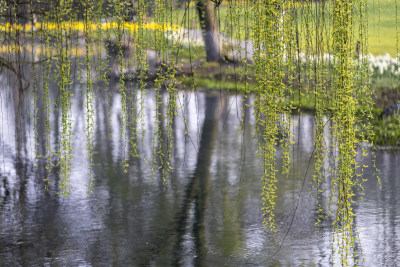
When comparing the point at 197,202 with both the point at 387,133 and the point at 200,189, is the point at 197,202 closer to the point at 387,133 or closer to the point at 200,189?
the point at 200,189

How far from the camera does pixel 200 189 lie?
19.4 ft

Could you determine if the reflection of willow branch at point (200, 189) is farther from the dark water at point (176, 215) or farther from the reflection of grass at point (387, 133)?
the reflection of grass at point (387, 133)

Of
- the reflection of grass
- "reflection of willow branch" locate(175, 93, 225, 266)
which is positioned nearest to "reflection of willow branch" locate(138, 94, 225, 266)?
"reflection of willow branch" locate(175, 93, 225, 266)

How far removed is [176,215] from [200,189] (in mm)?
855

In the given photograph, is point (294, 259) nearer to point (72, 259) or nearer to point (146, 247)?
point (146, 247)

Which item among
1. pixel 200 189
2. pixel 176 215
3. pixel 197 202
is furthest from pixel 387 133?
pixel 176 215

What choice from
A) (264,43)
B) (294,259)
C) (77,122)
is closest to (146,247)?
(294,259)

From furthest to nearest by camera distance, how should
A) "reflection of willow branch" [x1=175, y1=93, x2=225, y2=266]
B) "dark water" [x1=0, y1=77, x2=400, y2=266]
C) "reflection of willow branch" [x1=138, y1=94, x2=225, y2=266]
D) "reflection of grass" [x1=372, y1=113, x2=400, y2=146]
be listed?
"reflection of grass" [x1=372, y1=113, x2=400, y2=146] < "reflection of willow branch" [x1=175, y1=93, x2=225, y2=266] < "reflection of willow branch" [x1=138, y1=94, x2=225, y2=266] < "dark water" [x1=0, y1=77, x2=400, y2=266]

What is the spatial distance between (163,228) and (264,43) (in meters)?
2.20

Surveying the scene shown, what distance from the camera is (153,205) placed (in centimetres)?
538

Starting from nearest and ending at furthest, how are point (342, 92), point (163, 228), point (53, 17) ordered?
point (342, 92), point (53, 17), point (163, 228)

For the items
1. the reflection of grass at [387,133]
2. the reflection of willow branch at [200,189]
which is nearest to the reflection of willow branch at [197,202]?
the reflection of willow branch at [200,189]

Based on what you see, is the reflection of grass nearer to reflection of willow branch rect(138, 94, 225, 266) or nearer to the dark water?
the dark water

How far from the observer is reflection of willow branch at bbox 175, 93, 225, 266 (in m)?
4.43
